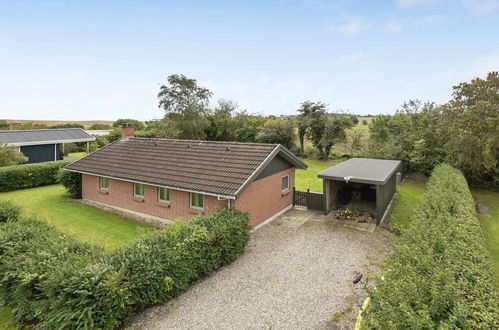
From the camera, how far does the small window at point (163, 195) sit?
1542 centimetres

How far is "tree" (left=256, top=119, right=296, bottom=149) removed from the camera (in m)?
41.8

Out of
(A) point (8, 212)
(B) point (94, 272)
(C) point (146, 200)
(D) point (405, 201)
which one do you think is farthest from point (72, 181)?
(D) point (405, 201)

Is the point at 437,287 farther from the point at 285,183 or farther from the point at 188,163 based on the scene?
the point at 188,163

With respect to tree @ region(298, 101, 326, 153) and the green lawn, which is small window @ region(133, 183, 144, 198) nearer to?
the green lawn

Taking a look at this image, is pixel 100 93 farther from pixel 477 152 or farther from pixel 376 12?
pixel 477 152

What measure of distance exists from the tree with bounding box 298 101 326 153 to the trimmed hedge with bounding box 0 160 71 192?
28380 millimetres

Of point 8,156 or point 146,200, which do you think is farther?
point 8,156

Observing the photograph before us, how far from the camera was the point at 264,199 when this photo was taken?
15.4 metres

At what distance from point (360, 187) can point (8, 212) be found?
61.5 ft

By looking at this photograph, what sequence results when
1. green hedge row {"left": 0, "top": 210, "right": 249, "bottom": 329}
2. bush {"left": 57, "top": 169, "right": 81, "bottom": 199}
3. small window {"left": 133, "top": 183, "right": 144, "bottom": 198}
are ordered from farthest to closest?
bush {"left": 57, "top": 169, "right": 81, "bottom": 199}, small window {"left": 133, "top": 183, "right": 144, "bottom": 198}, green hedge row {"left": 0, "top": 210, "right": 249, "bottom": 329}

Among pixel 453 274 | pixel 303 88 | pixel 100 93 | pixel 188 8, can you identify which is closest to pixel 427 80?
pixel 303 88

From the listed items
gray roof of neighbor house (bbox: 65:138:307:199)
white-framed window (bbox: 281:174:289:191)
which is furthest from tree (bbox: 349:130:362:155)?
white-framed window (bbox: 281:174:289:191)

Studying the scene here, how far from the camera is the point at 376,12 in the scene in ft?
63.0

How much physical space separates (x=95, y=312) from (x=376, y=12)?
21.5m
